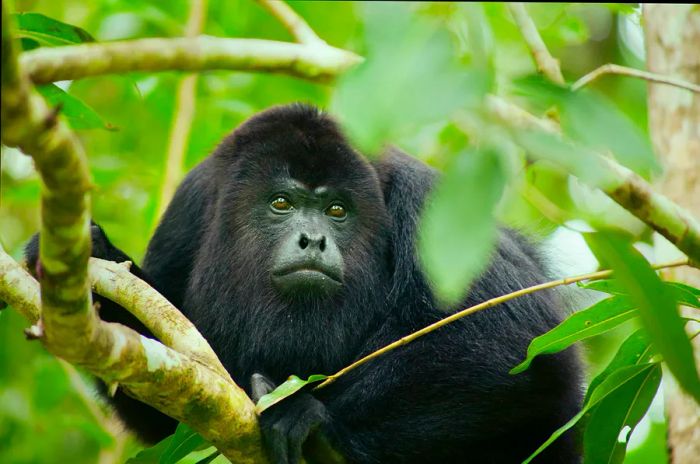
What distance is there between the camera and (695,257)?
206 cm

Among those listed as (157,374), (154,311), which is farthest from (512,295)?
(154,311)

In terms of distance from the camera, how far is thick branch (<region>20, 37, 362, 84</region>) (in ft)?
5.22

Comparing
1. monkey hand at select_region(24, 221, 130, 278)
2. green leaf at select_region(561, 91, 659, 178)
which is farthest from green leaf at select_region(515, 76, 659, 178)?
monkey hand at select_region(24, 221, 130, 278)

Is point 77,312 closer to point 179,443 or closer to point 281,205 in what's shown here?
point 179,443

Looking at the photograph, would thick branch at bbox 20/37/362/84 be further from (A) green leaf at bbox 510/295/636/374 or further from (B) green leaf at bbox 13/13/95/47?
(B) green leaf at bbox 13/13/95/47

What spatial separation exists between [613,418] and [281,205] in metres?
1.61

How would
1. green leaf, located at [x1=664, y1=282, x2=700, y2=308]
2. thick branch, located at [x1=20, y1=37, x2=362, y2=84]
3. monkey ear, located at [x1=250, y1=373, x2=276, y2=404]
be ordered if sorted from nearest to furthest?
thick branch, located at [x1=20, y1=37, x2=362, y2=84], green leaf, located at [x1=664, y1=282, x2=700, y2=308], monkey ear, located at [x1=250, y1=373, x2=276, y2=404]

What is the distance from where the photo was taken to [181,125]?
4.99m

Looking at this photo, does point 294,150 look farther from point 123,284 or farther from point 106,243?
point 123,284

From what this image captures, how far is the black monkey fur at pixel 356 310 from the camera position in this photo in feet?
10.4

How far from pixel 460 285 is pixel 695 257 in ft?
3.86

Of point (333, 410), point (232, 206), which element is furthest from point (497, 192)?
point (232, 206)

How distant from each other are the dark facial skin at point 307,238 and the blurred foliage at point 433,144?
1.30ft

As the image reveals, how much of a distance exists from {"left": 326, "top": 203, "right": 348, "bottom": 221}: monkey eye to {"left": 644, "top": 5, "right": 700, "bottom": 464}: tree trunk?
1.39 m
